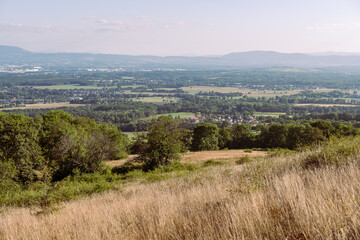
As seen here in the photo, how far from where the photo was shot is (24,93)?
156m

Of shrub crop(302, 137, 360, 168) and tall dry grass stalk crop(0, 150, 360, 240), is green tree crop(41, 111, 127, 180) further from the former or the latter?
shrub crop(302, 137, 360, 168)

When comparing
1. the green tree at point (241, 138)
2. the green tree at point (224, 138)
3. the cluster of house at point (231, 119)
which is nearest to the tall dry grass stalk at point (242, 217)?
the green tree at point (224, 138)

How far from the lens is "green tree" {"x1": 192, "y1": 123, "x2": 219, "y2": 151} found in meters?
38.4

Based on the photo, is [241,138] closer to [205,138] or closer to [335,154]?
[205,138]

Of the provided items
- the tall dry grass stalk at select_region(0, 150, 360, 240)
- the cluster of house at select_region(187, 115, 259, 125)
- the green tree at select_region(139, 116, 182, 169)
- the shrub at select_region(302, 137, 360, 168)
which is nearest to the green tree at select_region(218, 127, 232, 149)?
the green tree at select_region(139, 116, 182, 169)

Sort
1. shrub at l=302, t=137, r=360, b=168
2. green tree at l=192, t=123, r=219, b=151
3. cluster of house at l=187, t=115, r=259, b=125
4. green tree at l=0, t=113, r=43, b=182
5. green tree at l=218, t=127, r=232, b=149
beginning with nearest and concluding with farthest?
shrub at l=302, t=137, r=360, b=168, green tree at l=0, t=113, r=43, b=182, green tree at l=192, t=123, r=219, b=151, green tree at l=218, t=127, r=232, b=149, cluster of house at l=187, t=115, r=259, b=125

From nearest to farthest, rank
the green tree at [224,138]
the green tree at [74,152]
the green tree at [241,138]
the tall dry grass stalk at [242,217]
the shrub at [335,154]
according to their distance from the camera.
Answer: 1. the tall dry grass stalk at [242,217]
2. the shrub at [335,154]
3. the green tree at [74,152]
4. the green tree at [224,138]
5. the green tree at [241,138]

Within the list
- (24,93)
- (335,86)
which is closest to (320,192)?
(24,93)

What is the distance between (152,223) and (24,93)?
176 meters

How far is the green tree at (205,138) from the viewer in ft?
126

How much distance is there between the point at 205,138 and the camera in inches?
1534

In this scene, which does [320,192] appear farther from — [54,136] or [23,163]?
[54,136]

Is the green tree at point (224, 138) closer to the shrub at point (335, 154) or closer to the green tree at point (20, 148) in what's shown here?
the green tree at point (20, 148)

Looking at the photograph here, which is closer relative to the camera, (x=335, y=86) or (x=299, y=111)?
(x=299, y=111)
